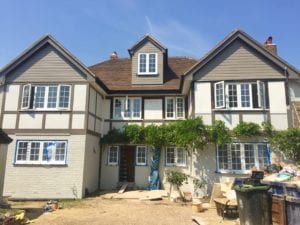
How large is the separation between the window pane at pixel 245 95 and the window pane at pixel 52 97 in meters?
10.6

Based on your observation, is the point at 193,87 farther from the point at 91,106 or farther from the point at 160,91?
the point at 91,106

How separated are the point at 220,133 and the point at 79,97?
26.5ft

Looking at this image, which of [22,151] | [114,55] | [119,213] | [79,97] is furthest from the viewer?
[114,55]

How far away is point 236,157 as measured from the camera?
13.8 metres

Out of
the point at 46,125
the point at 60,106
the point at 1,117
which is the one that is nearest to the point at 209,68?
the point at 60,106

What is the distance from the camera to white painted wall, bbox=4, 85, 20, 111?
50.3 feet

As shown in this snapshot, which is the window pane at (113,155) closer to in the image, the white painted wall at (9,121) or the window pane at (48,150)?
the window pane at (48,150)

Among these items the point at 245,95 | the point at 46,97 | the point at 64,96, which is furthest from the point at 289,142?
the point at 46,97

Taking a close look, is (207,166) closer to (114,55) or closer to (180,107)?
(180,107)

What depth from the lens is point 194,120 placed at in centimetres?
1381

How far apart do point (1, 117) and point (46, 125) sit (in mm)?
2792

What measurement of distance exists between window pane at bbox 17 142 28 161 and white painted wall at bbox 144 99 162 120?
7496 millimetres

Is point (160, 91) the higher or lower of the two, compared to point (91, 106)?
higher

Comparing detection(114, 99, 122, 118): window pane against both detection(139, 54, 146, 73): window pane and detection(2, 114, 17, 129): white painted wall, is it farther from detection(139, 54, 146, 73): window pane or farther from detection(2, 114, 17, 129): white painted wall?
detection(2, 114, 17, 129): white painted wall
